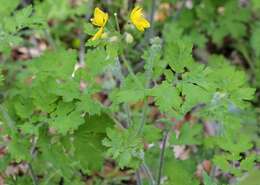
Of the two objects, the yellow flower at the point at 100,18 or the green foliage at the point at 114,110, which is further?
the green foliage at the point at 114,110

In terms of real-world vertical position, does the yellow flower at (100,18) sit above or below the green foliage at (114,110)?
above

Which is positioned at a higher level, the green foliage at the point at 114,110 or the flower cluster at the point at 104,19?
the flower cluster at the point at 104,19

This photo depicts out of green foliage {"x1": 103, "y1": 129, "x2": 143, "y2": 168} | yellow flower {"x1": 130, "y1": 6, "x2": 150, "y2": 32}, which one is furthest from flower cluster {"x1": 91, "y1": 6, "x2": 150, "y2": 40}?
green foliage {"x1": 103, "y1": 129, "x2": 143, "y2": 168}

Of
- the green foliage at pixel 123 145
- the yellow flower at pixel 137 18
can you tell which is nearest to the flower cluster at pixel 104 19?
the yellow flower at pixel 137 18

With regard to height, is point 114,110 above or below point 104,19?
below

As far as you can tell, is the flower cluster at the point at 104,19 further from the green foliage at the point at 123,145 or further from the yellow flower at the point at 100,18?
the green foliage at the point at 123,145

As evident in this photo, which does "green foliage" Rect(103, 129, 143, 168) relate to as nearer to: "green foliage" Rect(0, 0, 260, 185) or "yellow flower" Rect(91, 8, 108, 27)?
"green foliage" Rect(0, 0, 260, 185)

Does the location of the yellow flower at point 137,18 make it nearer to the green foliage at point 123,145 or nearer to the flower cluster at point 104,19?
the flower cluster at point 104,19

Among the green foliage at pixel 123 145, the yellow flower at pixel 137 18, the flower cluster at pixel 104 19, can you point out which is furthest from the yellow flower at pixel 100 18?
the green foliage at pixel 123 145

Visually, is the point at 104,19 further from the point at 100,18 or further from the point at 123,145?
the point at 123,145

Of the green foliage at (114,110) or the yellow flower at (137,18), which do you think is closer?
the yellow flower at (137,18)

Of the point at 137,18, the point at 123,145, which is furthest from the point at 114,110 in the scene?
the point at 137,18

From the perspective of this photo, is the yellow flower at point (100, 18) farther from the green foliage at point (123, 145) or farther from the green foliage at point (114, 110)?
the green foliage at point (123, 145)
